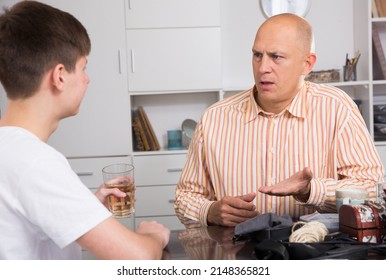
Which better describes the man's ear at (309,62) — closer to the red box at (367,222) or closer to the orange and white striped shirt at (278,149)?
the orange and white striped shirt at (278,149)

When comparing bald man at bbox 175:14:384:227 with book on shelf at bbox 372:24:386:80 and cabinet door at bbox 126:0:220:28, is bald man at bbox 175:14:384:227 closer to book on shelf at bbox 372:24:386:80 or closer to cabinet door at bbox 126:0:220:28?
cabinet door at bbox 126:0:220:28

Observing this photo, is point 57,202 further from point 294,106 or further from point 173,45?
point 173,45

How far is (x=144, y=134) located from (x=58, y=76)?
8.04 ft

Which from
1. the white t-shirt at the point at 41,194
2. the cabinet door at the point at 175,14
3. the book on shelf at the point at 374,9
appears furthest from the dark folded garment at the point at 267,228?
the book on shelf at the point at 374,9

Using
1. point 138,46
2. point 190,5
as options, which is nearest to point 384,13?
point 190,5

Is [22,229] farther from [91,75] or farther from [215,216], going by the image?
[91,75]

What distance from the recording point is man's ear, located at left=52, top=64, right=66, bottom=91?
44.9 inches

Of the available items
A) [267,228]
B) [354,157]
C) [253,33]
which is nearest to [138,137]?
[253,33]

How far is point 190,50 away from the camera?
350cm

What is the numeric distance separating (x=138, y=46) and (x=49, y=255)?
247 cm

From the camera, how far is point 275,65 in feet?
6.58

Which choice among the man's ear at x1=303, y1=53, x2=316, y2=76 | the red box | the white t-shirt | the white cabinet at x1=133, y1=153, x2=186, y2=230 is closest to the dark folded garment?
the red box

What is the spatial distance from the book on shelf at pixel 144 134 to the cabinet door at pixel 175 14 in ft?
1.85

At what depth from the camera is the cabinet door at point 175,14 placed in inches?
136
